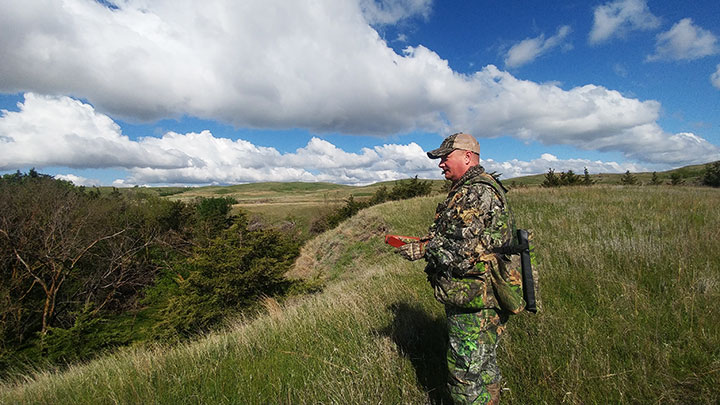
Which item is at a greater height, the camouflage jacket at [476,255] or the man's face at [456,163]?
the man's face at [456,163]

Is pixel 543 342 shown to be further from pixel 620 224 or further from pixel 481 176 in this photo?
pixel 620 224

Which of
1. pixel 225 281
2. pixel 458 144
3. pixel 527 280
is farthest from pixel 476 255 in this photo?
pixel 225 281

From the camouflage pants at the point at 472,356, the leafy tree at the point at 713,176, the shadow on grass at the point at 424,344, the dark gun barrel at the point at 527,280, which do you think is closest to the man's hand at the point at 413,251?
the camouflage pants at the point at 472,356

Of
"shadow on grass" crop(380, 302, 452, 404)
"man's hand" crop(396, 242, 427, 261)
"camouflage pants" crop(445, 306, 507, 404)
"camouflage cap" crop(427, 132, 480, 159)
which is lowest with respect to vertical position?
"shadow on grass" crop(380, 302, 452, 404)

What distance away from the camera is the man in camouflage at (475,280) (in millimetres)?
2283

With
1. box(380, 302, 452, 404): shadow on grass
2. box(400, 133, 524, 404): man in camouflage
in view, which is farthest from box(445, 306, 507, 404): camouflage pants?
box(380, 302, 452, 404): shadow on grass

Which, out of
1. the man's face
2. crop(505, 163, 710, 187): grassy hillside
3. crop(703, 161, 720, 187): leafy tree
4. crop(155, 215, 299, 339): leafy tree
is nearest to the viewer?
the man's face

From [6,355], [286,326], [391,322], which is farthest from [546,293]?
[6,355]

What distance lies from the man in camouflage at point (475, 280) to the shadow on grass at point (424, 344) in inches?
22.9

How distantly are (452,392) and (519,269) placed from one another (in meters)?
1.17

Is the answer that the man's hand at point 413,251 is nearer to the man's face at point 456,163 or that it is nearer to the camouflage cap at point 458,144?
the man's face at point 456,163

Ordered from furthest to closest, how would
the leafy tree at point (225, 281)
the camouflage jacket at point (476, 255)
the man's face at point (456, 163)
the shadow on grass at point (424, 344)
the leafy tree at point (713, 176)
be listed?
the leafy tree at point (713, 176)
the leafy tree at point (225, 281)
the shadow on grass at point (424, 344)
the man's face at point (456, 163)
the camouflage jacket at point (476, 255)

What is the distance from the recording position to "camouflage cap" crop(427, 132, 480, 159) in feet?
8.51

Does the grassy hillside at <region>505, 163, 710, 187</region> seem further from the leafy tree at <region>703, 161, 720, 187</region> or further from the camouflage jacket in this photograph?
the camouflage jacket
